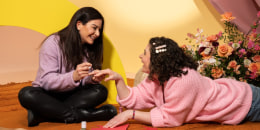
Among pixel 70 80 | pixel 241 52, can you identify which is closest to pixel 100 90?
pixel 70 80

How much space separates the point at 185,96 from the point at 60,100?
788mm

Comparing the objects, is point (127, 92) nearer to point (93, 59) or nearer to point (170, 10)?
point (93, 59)

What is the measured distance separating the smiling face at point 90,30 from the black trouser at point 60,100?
0.94 feet

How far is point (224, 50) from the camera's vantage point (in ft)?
5.92

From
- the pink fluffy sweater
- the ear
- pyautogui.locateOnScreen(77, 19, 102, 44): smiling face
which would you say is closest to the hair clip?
the pink fluffy sweater

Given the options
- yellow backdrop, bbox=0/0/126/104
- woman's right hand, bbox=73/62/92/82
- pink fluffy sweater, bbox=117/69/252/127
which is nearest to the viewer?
pink fluffy sweater, bbox=117/69/252/127

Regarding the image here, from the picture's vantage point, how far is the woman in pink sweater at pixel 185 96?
4.83 feet

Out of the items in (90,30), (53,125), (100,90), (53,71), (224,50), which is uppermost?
(90,30)

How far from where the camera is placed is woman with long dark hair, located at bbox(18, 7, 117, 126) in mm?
1650

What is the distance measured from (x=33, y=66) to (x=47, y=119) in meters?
1.62

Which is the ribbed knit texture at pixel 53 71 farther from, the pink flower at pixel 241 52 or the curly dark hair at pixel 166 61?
the pink flower at pixel 241 52

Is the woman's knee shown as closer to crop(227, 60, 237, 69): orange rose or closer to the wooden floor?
the wooden floor

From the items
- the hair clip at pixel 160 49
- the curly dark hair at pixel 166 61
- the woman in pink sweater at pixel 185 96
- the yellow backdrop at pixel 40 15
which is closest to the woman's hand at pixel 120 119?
the woman in pink sweater at pixel 185 96

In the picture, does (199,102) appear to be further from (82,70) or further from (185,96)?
(82,70)
